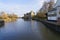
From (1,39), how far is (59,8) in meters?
15.1

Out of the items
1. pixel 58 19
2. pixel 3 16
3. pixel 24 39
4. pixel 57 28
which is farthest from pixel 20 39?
pixel 3 16

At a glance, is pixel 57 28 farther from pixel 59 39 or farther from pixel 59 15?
pixel 59 15

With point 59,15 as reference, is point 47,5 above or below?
above

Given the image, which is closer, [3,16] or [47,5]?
[47,5]

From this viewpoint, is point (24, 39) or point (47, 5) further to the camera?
point (47, 5)

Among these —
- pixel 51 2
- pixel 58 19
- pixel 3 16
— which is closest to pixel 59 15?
pixel 58 19

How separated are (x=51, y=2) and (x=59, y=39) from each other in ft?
125

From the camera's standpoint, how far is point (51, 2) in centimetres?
4938

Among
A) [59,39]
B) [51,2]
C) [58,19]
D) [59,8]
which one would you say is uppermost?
[51,2]

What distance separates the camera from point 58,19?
24938 millimetres

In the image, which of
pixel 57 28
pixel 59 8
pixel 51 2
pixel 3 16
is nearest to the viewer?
pixel 57 28

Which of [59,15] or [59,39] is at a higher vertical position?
[59,15]

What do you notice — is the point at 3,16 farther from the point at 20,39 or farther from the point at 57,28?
the point at 20,39

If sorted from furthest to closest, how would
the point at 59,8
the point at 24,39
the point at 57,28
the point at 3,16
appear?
the point at 3,16 < the point at 59,8 < the point at 57,28 < the point at 24,39
